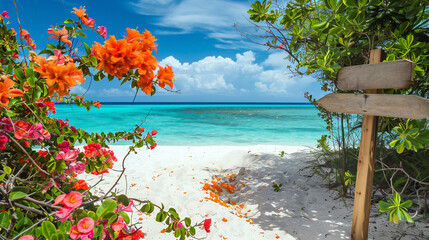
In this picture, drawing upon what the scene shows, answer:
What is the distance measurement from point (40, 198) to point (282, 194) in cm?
320

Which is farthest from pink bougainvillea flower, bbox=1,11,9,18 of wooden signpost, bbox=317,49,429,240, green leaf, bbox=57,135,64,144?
wooden signpost, bbox=317,49,429,240

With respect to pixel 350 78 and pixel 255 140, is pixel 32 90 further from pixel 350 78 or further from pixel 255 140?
pixel 255 140

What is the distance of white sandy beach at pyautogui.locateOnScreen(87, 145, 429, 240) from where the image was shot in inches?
111

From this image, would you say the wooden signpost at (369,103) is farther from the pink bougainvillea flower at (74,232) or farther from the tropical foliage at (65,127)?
the pink bougainvillea flower at (74,232)

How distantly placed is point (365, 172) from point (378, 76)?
88 centimetres

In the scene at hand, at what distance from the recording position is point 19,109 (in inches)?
60.1

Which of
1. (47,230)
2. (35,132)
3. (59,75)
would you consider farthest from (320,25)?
(47,230)

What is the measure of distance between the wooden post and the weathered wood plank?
0.12 metres

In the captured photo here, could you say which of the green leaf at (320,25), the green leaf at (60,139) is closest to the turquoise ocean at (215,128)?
the green leaf at (60,139)

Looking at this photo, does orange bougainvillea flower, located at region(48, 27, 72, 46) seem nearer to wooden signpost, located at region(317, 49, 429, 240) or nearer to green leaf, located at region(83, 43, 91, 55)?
green leaf, located at region(83, 43, 91, 55)

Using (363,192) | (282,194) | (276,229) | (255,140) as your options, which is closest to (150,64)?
(363,192)

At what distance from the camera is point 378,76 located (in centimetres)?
218

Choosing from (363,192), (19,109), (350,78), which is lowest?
(363,192)

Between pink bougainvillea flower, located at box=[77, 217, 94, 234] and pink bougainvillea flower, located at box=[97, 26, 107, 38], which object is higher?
pink bougainvillea flower, located at box=[97, 26, 107, 38]
